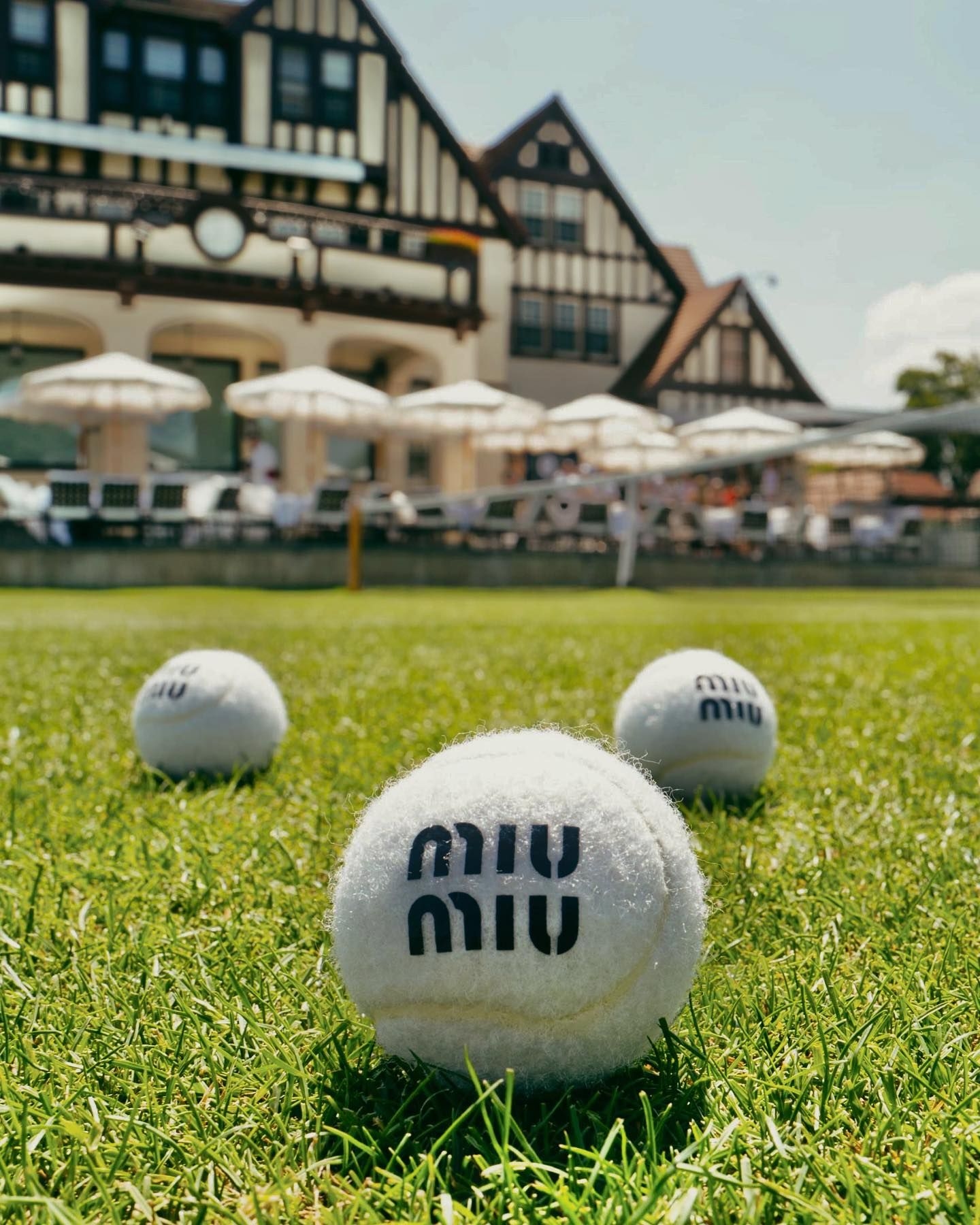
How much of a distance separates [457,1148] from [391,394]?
31.9m

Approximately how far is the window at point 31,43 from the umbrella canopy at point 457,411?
12300 mm

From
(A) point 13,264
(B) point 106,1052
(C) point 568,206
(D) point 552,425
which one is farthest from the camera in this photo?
(C) point 568,206

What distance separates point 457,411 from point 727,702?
22.2 meters

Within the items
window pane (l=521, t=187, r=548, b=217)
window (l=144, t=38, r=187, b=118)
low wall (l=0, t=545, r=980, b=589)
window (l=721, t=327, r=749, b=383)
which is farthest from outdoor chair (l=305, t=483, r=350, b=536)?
window (l=721, t=327, r=749, b=383)

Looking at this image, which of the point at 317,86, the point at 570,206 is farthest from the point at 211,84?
the point at 570,206

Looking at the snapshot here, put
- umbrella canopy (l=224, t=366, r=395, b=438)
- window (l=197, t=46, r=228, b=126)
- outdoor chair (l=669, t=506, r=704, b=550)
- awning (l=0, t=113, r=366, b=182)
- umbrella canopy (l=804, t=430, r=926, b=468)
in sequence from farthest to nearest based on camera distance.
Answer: umbrella canopy (l=804, t=430, r=926, b=468) < window (l=197, t=46, r=228, b=126) < awning (l=0, t=113, r=366, b=182) < outdoor chair (l=669, t=506, r=704, b=550) < umbrella canopy (l=224, t=366, r=395, b=438)

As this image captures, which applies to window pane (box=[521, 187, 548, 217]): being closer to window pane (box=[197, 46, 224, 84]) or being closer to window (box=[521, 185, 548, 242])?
window (box=[521, 185, 548, 242])

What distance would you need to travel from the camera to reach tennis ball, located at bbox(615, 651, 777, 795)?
13.5ft

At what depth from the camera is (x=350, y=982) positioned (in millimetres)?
2057

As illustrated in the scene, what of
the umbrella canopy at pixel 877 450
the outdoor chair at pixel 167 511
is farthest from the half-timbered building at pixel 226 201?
the umbrella canopy at pixel 877 450

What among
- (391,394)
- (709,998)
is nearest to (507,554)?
(391,394)

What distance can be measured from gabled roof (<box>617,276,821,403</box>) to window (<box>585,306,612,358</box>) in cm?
97

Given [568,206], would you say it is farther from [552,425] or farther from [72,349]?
[72,349]

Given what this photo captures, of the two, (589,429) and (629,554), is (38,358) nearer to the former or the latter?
(589,429)
